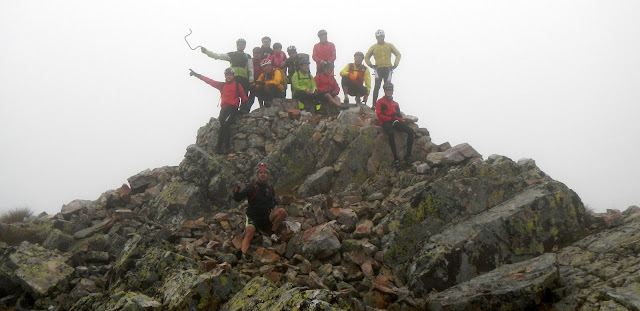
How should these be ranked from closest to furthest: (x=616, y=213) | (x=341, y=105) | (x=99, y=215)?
1. (x=616, y=213)
2. (x=99, y=215)
3. (x=341, y=105)

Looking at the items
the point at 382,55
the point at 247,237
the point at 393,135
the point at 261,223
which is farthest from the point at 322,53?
the point at 247,237

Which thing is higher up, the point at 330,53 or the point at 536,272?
the point at 330,53

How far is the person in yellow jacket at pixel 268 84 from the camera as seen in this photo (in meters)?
20.8

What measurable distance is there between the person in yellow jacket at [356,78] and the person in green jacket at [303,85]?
1828 millimetres

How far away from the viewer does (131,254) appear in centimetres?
1153

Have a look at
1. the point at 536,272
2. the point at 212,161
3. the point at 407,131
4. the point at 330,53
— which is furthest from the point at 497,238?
the point at 330,53

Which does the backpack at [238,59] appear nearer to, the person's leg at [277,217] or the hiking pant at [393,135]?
the hiking pant at [393,135]

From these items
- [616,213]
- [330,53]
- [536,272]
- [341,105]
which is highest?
[330,53]

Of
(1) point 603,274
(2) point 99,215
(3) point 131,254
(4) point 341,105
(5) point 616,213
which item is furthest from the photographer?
(4) point 341,105

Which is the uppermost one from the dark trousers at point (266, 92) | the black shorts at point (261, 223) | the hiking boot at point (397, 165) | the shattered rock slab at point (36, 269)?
the dark trousers at point (266, 92)

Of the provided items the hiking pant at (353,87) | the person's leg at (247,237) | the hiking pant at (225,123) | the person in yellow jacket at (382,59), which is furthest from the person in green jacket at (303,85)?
the person's leg at (247,237)

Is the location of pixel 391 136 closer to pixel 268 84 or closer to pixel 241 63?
pixel 268 84

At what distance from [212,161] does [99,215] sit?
4.97 m

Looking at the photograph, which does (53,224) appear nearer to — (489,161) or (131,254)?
(131,254)
